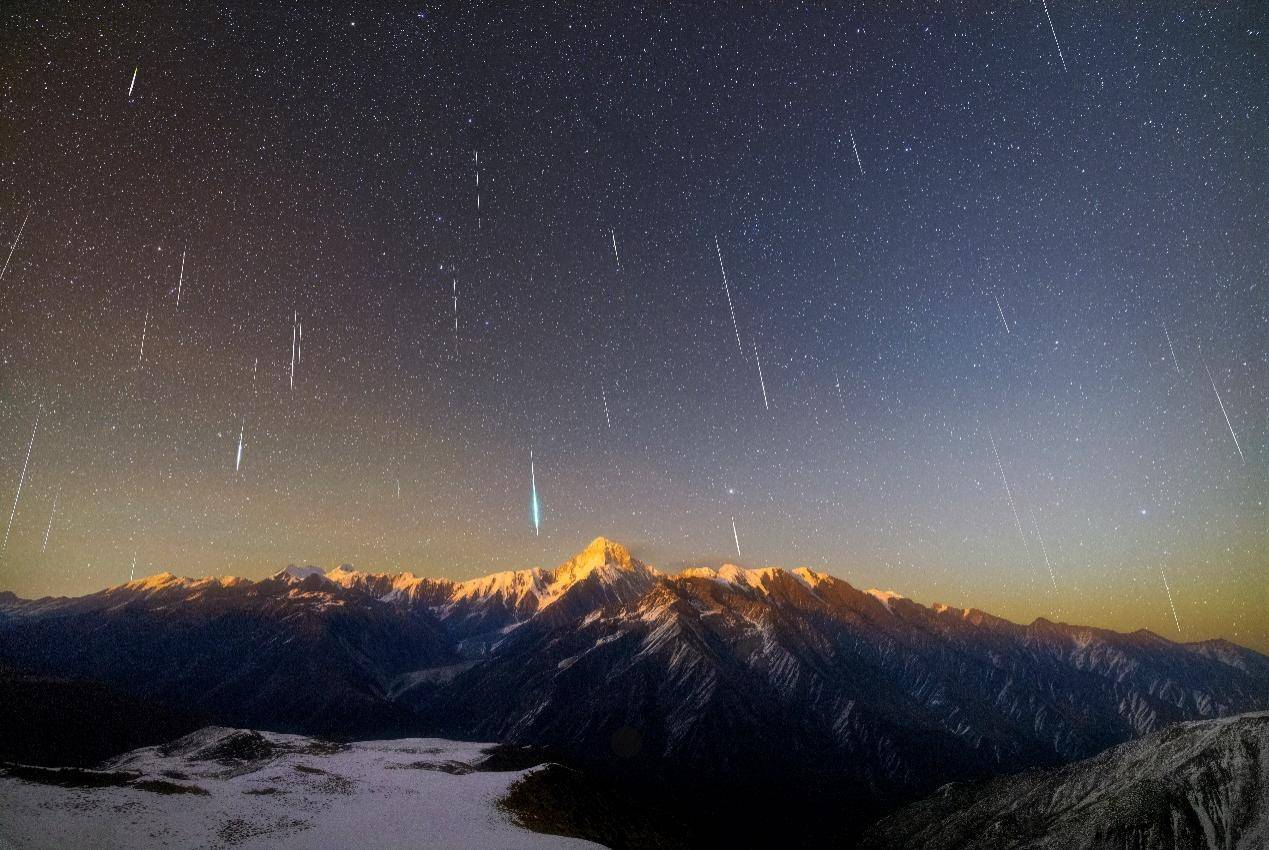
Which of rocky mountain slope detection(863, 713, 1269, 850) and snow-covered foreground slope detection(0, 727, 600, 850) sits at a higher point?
snow-covered foreground slope detection(0, 727, 600, 850)

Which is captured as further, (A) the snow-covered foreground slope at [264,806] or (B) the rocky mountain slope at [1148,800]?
(B) the rocky mountain slope at [1148,800]

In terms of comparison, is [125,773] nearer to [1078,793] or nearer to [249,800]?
[249,800]

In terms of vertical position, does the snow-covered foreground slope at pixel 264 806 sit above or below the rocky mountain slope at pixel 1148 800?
above

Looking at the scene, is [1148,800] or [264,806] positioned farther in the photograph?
[1148,800]

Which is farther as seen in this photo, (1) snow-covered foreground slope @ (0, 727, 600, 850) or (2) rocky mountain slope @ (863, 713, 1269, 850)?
(2) rocky mountain slope @ (863, 713, 1269, 850)

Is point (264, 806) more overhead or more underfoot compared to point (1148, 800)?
more overhead
